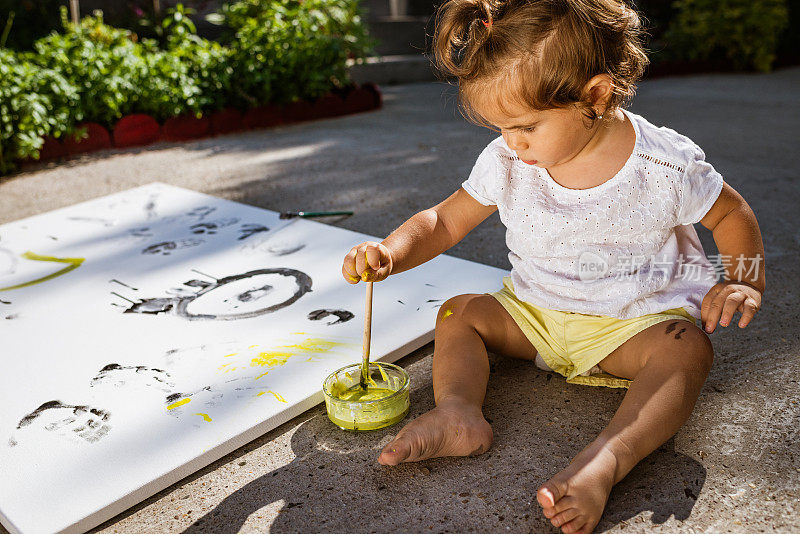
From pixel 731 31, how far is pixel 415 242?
5617 millimetres

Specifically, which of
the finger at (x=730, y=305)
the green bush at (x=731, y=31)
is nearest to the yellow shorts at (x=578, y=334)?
the finger at (x=730, y=305)

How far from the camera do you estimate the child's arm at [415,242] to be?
116 centimetres

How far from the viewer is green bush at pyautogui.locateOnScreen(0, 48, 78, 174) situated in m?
2.85

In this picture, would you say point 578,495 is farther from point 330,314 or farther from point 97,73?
point 97,73

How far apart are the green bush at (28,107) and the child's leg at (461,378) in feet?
7.77

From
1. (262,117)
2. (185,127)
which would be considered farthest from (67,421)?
(262,117)

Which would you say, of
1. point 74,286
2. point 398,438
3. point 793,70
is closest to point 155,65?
point 74,286

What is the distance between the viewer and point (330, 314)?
5.09 ft

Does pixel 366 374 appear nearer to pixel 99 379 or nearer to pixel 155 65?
pixel 99 379

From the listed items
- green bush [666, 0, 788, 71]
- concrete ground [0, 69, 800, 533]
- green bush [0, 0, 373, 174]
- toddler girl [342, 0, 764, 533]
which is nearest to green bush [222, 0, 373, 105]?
green bush [0, 0, 373, 174]

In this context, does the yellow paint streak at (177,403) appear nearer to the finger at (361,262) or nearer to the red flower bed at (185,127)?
the finger at (361,262)

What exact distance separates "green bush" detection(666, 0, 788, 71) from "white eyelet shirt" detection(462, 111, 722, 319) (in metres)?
5.28

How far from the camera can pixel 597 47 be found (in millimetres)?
1075

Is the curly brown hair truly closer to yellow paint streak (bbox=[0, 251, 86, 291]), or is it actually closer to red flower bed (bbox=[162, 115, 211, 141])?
yellow paint streak (bbox=[0, 251, 86, 291])
